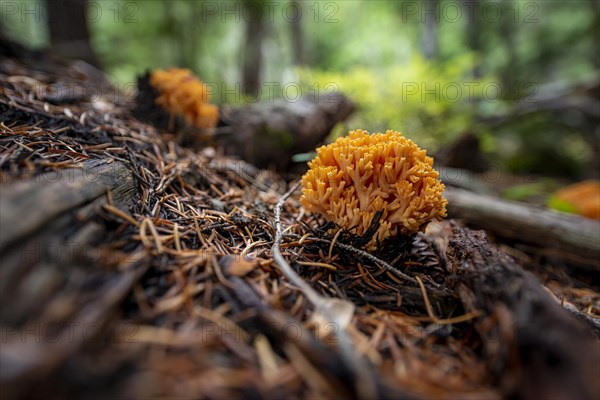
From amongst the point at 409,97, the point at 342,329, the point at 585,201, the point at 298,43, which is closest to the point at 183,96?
the point at 342,329

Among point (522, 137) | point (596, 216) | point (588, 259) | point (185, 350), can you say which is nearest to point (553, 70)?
point (522, 137)

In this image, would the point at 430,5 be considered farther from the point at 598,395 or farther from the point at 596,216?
the point at 598,395

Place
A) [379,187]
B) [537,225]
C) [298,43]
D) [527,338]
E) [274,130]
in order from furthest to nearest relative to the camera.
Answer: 1. [298,43]
2. [274,130]
3. [537,225]
4. [379,187]
5. [527,338]

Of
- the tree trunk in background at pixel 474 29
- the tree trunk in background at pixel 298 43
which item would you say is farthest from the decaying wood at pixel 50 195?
the tree trunk in background at pixel 474 29

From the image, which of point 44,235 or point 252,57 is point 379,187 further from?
point 252,57

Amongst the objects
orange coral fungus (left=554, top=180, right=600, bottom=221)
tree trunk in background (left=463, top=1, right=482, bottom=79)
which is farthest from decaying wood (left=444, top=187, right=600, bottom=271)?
tree trunk in background (left=463, top=1, right=482, bottom=79)

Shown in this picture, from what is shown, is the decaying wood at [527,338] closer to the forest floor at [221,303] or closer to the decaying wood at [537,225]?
the forest floor at [221,303]
